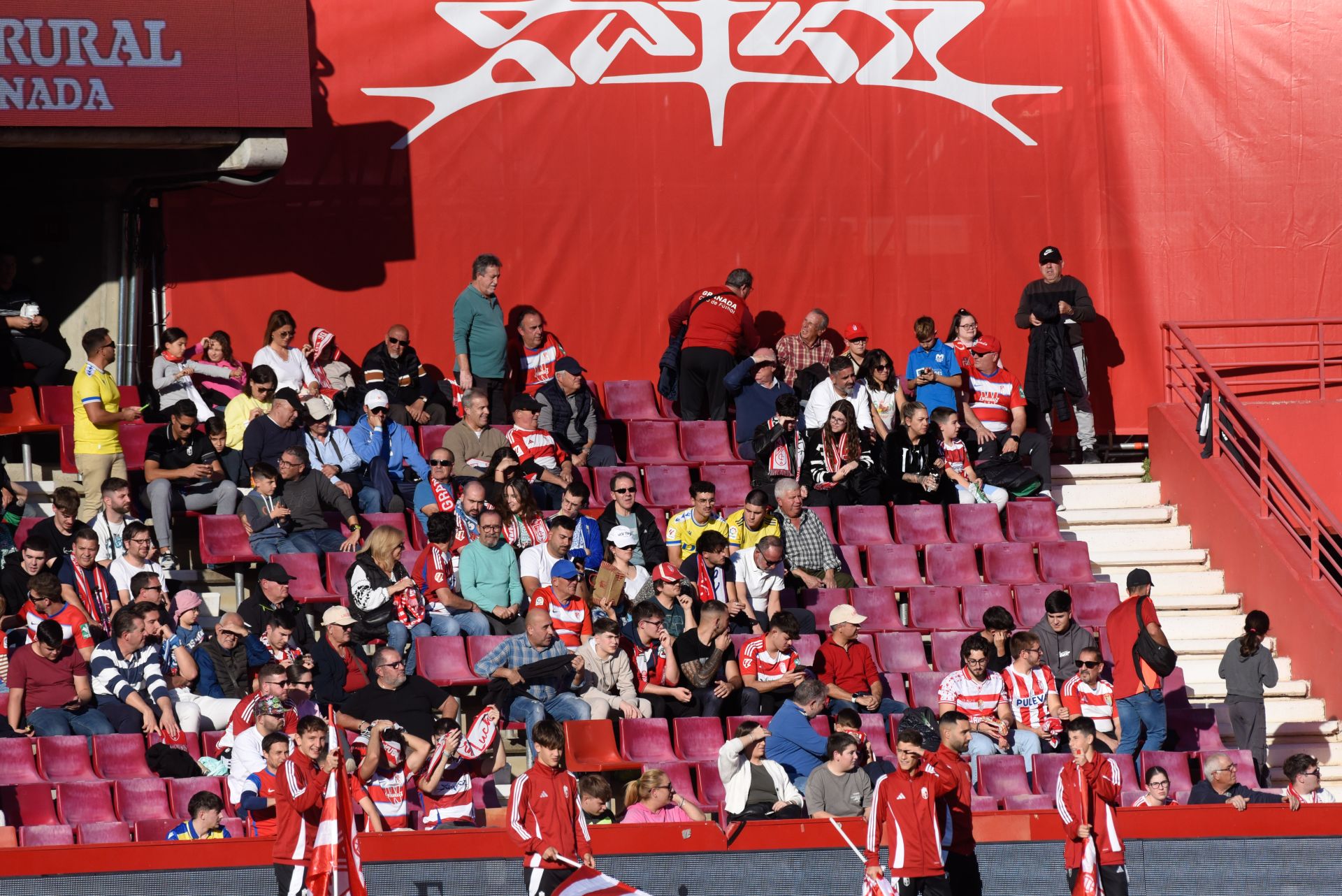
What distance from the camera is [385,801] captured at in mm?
10172

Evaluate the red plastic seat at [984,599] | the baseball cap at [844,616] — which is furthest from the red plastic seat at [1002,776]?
the red plastic seat at [984,599]

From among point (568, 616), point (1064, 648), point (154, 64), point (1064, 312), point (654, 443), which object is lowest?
point (1064, 648)

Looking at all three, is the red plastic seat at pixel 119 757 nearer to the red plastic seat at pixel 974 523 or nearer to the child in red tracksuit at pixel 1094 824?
the child in red tracksuit at pixel 1094 824

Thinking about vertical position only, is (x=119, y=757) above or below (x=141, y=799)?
above

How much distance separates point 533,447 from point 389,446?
102 cm

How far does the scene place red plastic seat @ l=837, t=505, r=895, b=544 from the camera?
1366 cm

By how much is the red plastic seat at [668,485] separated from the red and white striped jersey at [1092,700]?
3454 millimetres

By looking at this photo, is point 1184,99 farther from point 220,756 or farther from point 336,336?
point 220,756

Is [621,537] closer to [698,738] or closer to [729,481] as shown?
[698,738]

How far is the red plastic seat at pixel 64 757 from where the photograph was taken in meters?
10.5

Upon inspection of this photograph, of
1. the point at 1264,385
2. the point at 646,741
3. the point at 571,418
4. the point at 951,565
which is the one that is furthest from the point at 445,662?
the point at 1264,385

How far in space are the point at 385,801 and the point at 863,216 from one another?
761 centimetres

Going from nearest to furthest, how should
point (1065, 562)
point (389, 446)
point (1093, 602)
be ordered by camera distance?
point (1093, 602) → point (389, 446) → point (1065, 562)

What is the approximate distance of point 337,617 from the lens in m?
11.2
